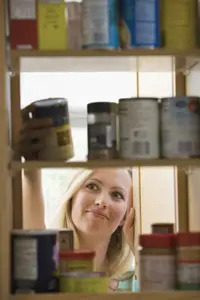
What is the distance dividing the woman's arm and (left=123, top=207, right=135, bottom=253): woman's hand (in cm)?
26

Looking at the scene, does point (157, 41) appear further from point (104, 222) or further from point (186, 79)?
point (104, 222)

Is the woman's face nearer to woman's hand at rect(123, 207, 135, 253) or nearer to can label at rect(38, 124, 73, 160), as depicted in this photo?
woman's hand at rect(123, 207, 135, 253)

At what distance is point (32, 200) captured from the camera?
165 cm

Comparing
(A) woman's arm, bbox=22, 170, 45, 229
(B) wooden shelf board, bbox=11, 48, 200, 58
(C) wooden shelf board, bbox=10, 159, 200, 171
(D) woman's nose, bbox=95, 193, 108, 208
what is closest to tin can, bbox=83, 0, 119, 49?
(B) wooden shelf board, bbox=11, 48, 200, 58

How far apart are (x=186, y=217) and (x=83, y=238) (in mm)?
293

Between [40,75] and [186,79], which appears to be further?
[40,75]

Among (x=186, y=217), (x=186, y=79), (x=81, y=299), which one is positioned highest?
(x=186, y=79)

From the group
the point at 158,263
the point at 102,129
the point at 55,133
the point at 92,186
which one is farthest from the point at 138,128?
the point at 92,186

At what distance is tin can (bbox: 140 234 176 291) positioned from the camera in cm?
142

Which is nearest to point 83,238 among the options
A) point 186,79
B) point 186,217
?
point 186,217

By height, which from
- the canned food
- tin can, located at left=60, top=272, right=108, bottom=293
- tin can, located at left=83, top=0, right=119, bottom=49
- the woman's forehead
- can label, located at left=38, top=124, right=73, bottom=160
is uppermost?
tin can, located at left=83, top=0, right=119, bottom=49

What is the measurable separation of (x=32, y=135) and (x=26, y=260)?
0.93ft

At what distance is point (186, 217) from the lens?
1698 millimetres

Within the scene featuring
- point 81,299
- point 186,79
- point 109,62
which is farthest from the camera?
point 186,79
